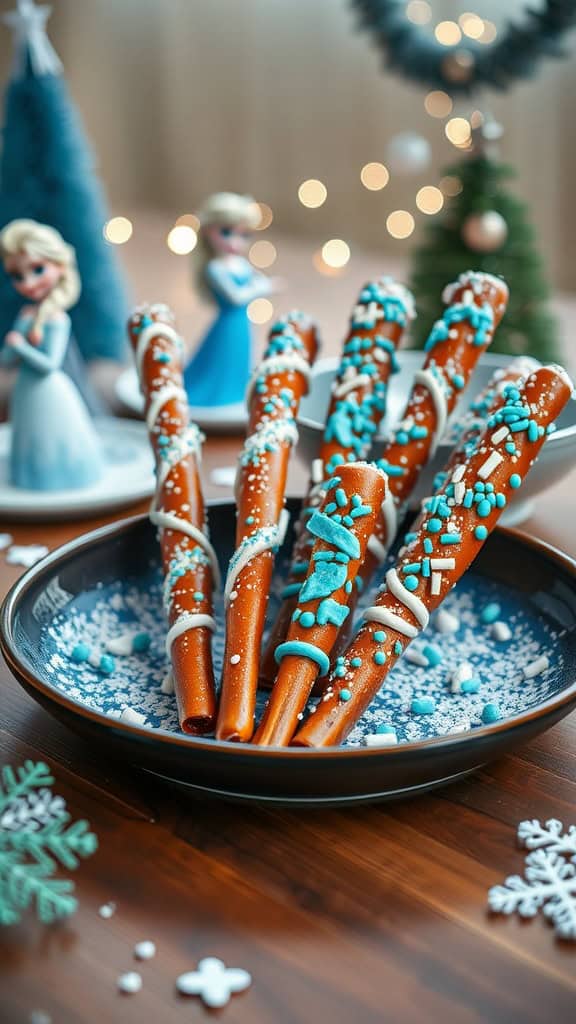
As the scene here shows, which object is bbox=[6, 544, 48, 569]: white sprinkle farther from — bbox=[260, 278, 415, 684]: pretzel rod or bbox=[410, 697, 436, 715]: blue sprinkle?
bbox=[410, 697, 436, 715]: blue sprinkle

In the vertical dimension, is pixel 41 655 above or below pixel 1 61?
above

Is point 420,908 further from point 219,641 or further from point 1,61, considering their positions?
point 1,61

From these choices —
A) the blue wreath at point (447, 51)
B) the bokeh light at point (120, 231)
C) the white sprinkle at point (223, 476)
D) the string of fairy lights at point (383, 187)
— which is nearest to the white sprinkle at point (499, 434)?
the white sprinkle at point (223, 476)

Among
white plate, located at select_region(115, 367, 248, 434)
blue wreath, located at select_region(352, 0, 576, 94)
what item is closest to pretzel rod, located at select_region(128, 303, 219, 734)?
white plate, located at select_region(115, 367, 248, 434)

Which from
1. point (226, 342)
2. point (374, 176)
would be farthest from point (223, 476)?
point (374, 176)

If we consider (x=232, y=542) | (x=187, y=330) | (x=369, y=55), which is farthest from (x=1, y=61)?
(x=232, y=542)
